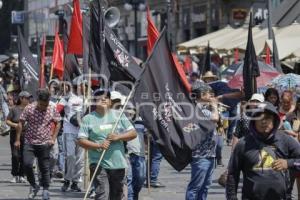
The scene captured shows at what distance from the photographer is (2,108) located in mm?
22375

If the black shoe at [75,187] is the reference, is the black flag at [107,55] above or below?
above

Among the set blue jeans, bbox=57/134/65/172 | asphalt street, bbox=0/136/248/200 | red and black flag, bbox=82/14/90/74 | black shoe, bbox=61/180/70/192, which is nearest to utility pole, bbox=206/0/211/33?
asphalt street, bbox=0/136/248/200

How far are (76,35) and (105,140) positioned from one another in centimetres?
669

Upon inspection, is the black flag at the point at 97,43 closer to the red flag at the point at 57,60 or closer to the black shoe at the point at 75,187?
the black shoe at the point at 75,187

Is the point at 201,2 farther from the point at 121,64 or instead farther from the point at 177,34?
the point at 121,64

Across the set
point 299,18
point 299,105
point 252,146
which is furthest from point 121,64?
point 299,18

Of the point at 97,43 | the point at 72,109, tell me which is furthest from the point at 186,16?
the point at 97,43

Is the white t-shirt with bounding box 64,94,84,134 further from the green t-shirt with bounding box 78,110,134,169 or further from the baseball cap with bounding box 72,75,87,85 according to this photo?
the green t-shirt with bounding box 78,110,134,169

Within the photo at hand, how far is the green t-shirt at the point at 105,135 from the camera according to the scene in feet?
35.6

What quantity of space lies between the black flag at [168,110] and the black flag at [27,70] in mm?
8140

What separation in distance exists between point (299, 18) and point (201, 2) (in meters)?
17.8

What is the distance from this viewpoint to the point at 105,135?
10.9m

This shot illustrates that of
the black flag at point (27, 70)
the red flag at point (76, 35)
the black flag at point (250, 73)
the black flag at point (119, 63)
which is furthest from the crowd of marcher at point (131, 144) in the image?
the black flag at point (27, 70)

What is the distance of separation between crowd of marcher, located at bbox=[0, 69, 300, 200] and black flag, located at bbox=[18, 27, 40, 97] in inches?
72.3
